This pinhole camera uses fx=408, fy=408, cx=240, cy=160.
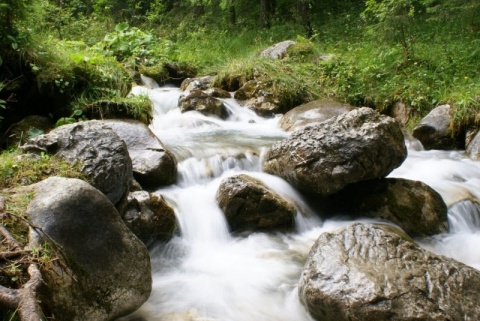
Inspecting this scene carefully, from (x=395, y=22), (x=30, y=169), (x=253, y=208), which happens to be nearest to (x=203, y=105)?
(x=395, y=22)

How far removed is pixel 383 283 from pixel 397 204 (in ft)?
7.06

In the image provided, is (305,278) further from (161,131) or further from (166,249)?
(161,131)

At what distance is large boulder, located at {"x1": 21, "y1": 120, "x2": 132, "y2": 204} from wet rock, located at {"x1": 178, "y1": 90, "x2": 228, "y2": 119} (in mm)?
4742

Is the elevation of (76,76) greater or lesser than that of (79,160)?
greater

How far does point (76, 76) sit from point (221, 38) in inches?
409

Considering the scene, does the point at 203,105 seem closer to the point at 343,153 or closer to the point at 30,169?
the point at 343,153

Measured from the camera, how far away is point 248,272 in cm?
412

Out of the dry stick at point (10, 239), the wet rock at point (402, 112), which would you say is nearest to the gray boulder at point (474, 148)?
the wet rock at point (402, 112)

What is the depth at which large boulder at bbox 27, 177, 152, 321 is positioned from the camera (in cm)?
260

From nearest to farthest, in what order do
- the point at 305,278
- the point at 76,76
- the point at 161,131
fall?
1. the point at 305,278
2. the point at 76,76
3. the point at 161,131

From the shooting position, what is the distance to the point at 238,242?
4.68m

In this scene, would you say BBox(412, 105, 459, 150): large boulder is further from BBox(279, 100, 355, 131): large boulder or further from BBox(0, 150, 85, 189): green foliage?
BBox(0, 150, 85, 189): green foliage

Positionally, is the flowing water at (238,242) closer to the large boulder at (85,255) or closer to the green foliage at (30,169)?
the large boulder at (85,255)

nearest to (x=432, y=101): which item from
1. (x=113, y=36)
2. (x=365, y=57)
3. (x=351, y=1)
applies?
(x=365, y=57)
